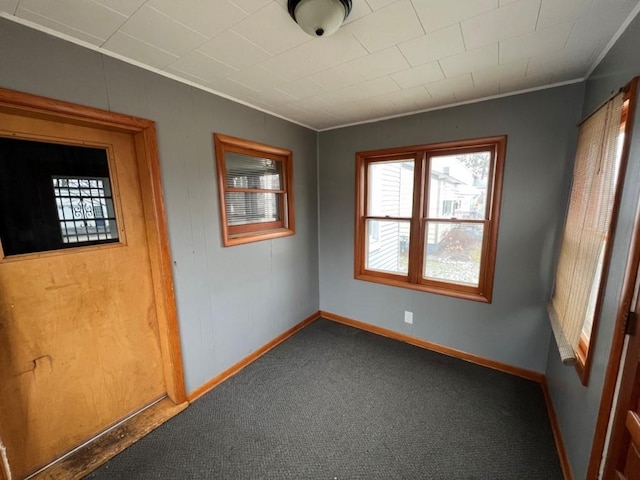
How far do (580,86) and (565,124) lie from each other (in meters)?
0.26

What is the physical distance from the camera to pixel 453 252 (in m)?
2.52

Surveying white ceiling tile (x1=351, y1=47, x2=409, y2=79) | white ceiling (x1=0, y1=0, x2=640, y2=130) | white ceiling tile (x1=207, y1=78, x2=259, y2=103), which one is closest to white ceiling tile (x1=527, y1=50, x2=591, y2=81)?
white ceiling (x1=0, y1=0, x2=640, y2=130)

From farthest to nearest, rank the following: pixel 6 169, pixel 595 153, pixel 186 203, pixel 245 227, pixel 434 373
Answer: pixel 245 227 → pixel 434 373 → pixel 186 203 → pixel 595 153 → pixel 6 169

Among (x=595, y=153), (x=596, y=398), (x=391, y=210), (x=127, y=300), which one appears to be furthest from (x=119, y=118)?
(x=596, y=398)

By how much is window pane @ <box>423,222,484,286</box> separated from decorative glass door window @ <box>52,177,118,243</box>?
267 centimetres

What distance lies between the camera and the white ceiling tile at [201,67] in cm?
151

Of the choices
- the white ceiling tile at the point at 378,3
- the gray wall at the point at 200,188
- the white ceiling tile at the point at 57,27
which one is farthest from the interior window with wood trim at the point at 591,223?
the white ceiling tile at the point at 57,27

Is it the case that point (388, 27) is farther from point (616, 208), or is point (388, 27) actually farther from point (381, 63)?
point (616, 208)

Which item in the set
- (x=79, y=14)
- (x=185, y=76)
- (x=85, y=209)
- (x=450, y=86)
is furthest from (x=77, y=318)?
(x=450, y=86)

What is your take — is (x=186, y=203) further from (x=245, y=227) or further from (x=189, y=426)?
(x=189, y=426)

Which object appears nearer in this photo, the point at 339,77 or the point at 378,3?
the point at 378,3

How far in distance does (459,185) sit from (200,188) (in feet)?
7.54

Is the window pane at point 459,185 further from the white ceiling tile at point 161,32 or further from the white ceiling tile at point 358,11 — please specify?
the white ceiling tile at point 161,32

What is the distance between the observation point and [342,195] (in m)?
3.02
